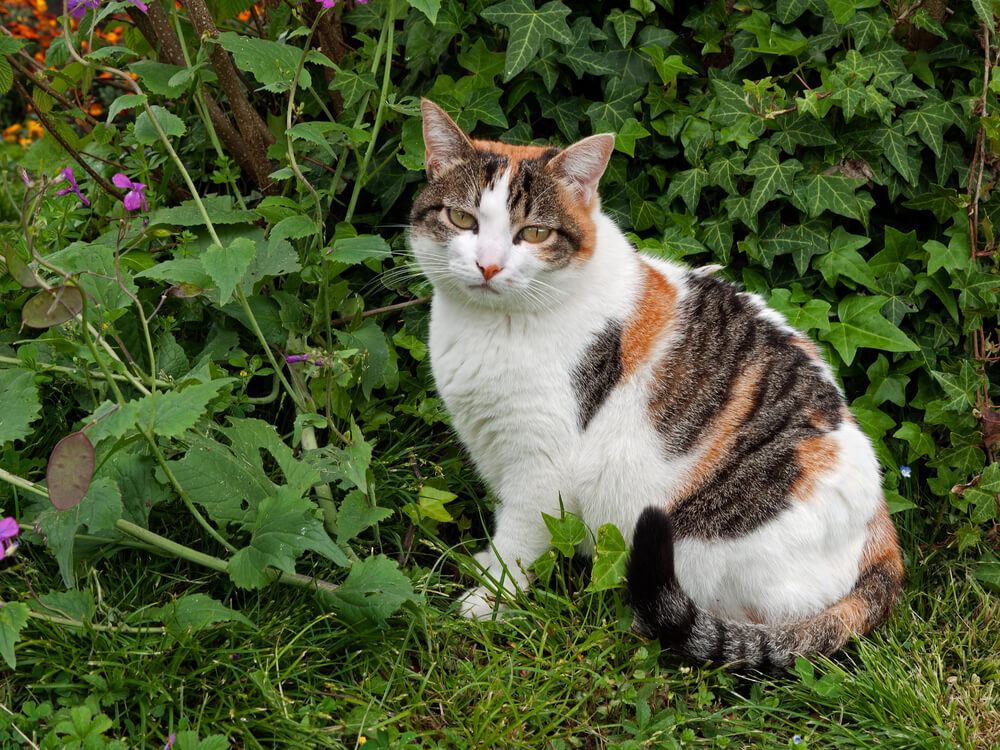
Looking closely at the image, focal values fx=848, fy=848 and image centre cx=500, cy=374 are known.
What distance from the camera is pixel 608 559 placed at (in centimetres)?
269

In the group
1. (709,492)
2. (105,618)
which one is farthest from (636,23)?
(105,618)

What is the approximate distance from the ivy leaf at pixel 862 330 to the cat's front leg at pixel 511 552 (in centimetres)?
134

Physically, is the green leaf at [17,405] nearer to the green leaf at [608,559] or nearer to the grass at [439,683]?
the grass at [439,683]

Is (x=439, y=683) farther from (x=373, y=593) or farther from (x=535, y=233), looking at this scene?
(x=535, y=233)

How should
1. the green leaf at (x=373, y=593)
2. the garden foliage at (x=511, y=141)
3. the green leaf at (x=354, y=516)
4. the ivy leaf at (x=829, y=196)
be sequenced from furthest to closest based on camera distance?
the ivy leaf at (x=829, y=196) → the garden foliage at (x=511, y=141) → the green leaf at (x=354, y=516) → the green leaf at (x=373, y=593)

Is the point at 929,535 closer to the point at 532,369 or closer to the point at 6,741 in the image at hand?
the point at 532,369

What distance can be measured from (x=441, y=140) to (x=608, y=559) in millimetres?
1486

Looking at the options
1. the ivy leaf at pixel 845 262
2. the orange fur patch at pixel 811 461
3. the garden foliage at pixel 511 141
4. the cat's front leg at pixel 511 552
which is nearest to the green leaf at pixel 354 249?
the garden foliage at pixel 511 141

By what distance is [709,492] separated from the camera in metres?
2.71

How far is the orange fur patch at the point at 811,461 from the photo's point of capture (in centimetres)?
261

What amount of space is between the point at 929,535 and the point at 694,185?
1.67 m

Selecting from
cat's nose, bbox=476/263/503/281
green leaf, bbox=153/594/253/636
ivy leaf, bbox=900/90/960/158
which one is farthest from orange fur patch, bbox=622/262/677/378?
green leaf, bbox=153/594/253/636

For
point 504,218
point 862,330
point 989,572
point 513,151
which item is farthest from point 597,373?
point 989,572

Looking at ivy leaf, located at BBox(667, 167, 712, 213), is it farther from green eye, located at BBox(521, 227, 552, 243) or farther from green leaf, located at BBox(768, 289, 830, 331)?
green eye, located at BBox(521, 227, 552, 243)
